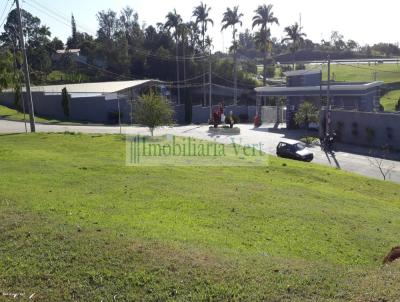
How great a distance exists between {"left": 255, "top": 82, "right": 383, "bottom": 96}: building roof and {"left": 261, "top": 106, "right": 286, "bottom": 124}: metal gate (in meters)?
3.62

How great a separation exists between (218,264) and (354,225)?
5466 millimetres

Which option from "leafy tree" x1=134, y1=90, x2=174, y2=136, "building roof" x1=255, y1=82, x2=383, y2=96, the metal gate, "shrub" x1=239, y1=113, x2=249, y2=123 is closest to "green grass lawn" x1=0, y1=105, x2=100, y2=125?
"leafy tree" x1=134, y1=90, x2=174, y2=136

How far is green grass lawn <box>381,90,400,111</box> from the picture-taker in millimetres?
64000

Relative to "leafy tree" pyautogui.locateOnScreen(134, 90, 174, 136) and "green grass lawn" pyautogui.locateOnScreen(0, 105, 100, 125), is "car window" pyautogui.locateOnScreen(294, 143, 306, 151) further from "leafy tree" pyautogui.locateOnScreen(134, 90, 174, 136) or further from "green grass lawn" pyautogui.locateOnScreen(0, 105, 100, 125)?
"green grass lawn" pyautogui.locateOnScreen(0, 105, 100, 125)

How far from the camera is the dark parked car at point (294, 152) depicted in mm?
29406

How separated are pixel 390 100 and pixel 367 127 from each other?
118 feet

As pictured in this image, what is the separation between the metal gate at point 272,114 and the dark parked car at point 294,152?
27.1 meters

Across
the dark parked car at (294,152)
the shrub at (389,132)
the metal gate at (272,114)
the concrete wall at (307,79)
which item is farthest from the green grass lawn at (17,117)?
the shrub at (389,132)

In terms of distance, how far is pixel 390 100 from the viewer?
69812 millimetres

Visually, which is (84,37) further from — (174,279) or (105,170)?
(174,279)

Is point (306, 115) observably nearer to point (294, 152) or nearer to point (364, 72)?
point (294, 152)

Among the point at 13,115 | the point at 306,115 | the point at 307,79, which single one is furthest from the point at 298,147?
the point at 13,115

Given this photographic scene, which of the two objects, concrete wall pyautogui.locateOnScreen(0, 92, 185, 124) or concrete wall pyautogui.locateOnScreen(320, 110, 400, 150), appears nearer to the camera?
concrete wall pyautogui.locateOnScreen(320, 110, 400, 150)

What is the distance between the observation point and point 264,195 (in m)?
14.4
